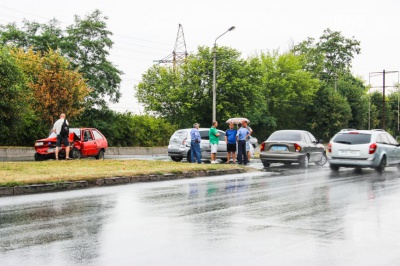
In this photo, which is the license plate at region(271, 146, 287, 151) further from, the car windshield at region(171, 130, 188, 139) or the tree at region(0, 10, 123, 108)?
the tree at region(0, 10, 123, 108)

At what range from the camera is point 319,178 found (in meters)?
17.8

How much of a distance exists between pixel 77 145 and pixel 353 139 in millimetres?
11761

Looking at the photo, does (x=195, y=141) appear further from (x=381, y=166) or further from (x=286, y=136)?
(x=381, y=166)

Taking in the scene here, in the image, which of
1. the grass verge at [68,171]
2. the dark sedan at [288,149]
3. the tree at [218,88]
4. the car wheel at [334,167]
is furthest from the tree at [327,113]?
the grass verge at [68,171]

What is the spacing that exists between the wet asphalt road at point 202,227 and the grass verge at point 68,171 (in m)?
1.21

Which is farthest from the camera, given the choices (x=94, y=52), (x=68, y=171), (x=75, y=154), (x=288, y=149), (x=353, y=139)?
(x=94, y=52)

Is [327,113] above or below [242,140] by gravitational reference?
above

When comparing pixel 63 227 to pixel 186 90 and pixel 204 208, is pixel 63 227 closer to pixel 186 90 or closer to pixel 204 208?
pixel 204 208

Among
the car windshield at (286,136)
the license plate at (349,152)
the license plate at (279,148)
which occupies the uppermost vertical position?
the car windshield at (286,136)

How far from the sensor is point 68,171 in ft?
55.7

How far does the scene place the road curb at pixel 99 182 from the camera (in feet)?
42.3

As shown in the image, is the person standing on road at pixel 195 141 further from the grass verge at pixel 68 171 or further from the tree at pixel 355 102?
the tree at pixel 355 102

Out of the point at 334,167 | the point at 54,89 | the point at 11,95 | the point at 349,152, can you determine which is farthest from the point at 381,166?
the point at 54,89

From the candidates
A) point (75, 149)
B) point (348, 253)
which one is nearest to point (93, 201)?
point (348, 253)
